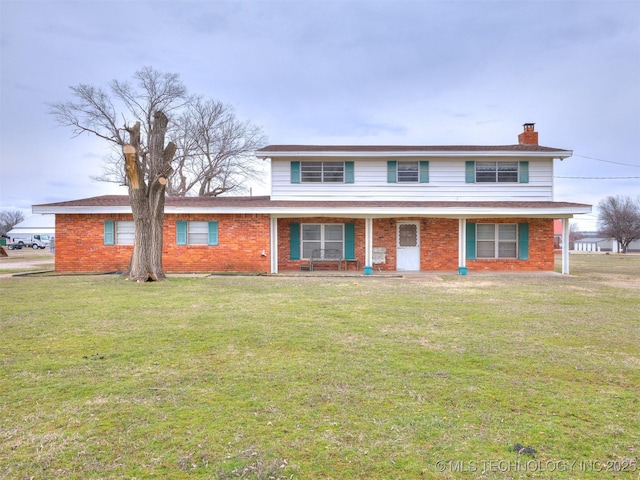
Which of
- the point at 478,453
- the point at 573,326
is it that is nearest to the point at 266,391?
the point at 478,453

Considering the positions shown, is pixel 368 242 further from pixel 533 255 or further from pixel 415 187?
pixel 533 255

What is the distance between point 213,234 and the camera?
1631cm

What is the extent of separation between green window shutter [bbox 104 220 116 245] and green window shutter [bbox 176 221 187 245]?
2630 mm

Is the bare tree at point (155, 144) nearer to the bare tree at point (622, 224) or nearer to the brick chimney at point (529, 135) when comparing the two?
the brick chimney at point (529, 135)

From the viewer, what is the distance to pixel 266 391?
385 centimetres

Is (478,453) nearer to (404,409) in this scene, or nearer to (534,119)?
(404,409)

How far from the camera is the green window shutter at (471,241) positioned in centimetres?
1739

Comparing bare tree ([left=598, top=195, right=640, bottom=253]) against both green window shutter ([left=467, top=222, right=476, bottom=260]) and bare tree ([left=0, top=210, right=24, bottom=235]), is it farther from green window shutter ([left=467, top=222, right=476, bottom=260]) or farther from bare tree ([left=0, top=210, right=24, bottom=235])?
bare tree ([left=0, top=210, right=24, bottom=235])

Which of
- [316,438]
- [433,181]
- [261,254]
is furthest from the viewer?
[433,181]

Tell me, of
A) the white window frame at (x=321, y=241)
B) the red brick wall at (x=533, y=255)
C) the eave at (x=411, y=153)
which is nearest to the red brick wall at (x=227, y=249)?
the white window frame at (x=321, y=241)

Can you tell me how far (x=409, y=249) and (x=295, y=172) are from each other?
5849 millimetres

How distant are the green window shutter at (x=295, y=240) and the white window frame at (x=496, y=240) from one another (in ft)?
25.1

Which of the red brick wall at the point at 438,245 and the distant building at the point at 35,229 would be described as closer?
the red brick wall at the point at 438,245

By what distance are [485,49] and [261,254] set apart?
43.5 ft
